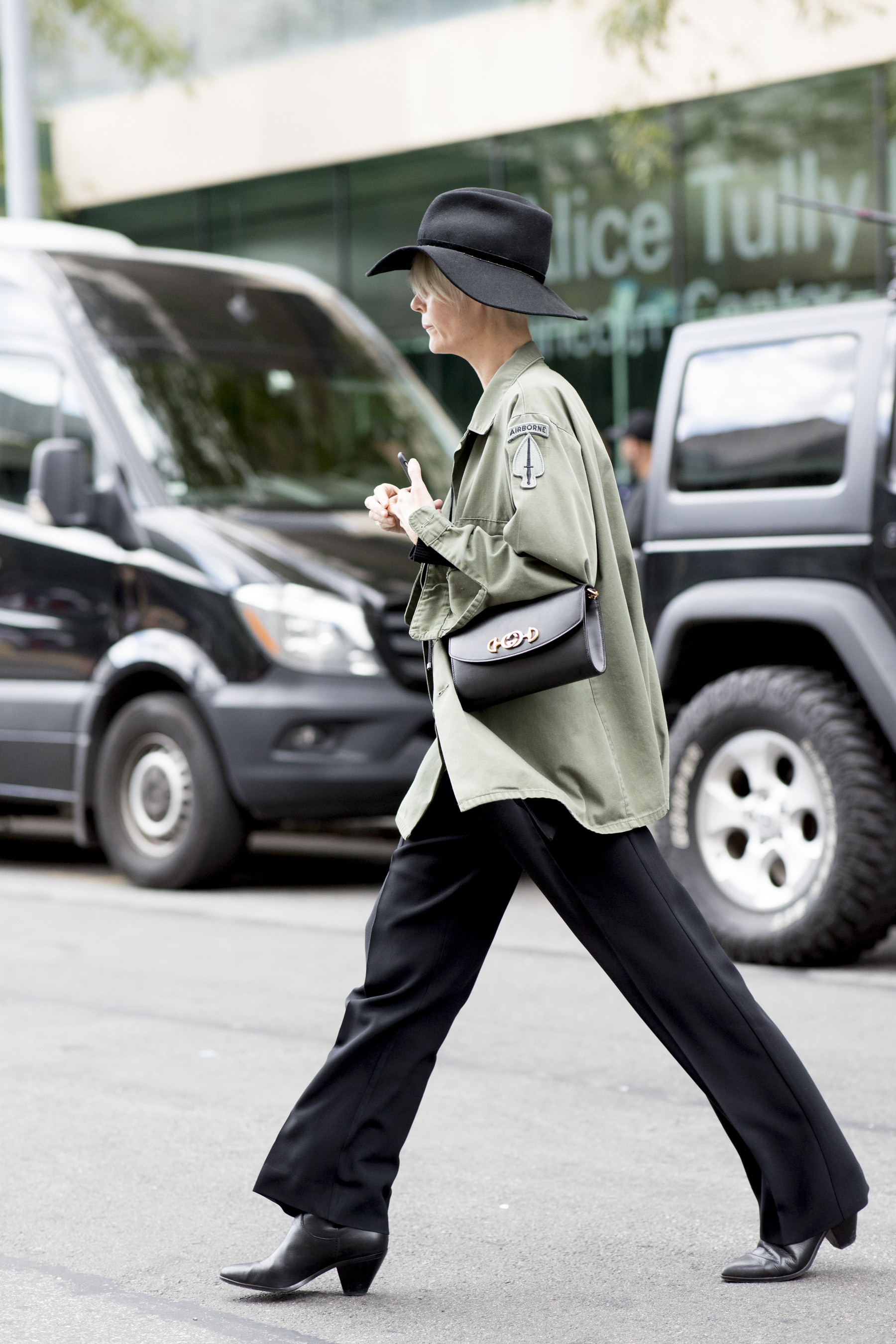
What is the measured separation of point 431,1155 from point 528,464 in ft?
6.19

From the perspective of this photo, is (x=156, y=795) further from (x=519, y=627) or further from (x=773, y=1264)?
(x=519, y=627)

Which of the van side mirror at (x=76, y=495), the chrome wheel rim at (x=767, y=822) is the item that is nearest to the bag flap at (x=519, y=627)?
the chrome wheel rim at (x=767, y=822)

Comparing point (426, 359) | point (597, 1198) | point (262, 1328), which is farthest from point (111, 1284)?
point (426, 359)

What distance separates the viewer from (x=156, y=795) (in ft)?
27.9

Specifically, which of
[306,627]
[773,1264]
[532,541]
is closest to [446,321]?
[532,541]

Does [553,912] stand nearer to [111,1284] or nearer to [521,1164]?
[521,1164]

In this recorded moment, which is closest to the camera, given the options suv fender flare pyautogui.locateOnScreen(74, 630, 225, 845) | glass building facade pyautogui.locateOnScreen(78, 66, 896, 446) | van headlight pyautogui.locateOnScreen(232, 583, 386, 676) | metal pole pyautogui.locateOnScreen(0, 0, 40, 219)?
van headlight pyautogui.locateOnScreen(232, 583, 386, 676)

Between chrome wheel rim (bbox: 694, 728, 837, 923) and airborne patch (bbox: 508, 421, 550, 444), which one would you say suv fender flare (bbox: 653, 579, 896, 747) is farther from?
airborne patch (bbox: 508, 421, 550, 444)

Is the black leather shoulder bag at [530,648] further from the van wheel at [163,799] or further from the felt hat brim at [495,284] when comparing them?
the van wheel at [163,799]

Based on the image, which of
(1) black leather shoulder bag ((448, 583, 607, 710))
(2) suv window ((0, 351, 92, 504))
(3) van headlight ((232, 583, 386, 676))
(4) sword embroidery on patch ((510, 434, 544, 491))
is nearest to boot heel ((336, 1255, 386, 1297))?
(1) black leather shoulder bag ((448, 583, 607, 710))

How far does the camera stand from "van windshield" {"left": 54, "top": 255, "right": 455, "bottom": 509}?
348 inches

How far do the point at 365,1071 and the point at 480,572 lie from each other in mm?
878

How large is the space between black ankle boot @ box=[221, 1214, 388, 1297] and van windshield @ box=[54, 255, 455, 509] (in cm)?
537

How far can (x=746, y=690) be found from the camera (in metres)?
6.65
